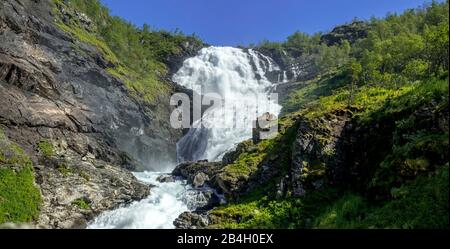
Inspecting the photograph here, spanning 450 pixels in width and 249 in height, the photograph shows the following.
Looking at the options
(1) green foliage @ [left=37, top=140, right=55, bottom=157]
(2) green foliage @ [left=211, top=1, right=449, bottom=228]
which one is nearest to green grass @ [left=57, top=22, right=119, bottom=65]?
(1) green foliage @ [left=37, top=140, right=55, bottom=157]

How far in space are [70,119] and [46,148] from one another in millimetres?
6449

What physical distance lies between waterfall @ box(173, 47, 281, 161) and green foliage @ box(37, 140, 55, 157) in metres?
21.0

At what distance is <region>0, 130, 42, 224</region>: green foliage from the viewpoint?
25.6 meters

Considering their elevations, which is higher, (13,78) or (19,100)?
(13,78)

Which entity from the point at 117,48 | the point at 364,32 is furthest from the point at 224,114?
the point at 364,32

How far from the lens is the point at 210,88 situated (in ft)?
265

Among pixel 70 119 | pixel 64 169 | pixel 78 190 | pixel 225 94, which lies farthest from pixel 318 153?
pixel 225 94

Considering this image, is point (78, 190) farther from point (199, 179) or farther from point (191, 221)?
point (199, 179)

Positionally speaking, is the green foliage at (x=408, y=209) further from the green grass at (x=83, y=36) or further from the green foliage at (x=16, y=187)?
the green grass at (x=83, y=36)

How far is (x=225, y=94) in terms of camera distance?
78812 millimetres

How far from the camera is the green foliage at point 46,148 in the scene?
3275 cm

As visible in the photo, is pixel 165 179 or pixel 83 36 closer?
pixel 165 179

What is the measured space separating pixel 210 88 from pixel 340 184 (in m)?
59.6
